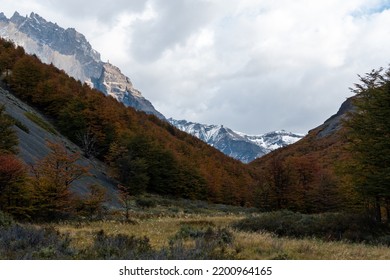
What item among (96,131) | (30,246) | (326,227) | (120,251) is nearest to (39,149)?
(96,131)

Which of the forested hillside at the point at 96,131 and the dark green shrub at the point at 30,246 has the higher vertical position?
the forested hillside at the point at 96,131

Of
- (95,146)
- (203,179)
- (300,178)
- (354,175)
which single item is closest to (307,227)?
(354,175)

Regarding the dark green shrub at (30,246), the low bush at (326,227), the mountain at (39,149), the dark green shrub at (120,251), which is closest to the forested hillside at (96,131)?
the mountain at (39,149)

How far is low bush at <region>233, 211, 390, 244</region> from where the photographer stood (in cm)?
1683

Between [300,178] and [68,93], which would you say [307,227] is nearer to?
[300,178]

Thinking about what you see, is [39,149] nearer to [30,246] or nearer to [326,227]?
[326,227]

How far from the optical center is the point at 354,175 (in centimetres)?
2594

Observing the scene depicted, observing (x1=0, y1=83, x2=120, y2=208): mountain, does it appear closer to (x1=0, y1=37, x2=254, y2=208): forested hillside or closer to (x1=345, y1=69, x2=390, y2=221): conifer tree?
(x1=0, y1=37, x2=254, y2=208): forested hillside

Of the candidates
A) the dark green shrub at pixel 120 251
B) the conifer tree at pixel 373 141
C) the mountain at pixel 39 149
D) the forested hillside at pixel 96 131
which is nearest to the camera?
the dark green shrub at pixel 120 251

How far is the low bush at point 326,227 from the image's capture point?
1683 cm

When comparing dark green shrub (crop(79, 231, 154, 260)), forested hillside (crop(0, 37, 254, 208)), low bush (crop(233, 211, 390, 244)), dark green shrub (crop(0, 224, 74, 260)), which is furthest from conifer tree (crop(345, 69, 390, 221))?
forested hillside (crop(0, 37, 254, 208))

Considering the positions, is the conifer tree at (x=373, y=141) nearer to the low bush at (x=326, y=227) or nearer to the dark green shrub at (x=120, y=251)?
the low bush at (x=326, y=227)

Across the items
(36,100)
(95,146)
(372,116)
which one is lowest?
(372,116)
